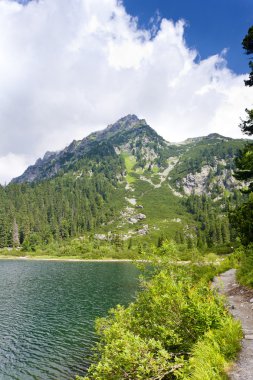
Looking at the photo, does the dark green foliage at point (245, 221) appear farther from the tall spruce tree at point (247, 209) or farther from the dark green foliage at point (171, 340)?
the dark green foliage at point (171, 340)

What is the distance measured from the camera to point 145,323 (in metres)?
18.6

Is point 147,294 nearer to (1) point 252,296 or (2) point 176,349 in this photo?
(2) point 176,349

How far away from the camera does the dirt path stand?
11.4 m

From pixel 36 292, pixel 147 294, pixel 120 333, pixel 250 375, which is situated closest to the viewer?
pixel 250 375

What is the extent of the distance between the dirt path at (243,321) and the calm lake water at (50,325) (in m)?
14.5

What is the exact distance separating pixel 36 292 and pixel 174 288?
5480 cm

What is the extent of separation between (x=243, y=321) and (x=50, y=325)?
30.4 meters

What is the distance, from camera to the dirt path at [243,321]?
11391 millimetres

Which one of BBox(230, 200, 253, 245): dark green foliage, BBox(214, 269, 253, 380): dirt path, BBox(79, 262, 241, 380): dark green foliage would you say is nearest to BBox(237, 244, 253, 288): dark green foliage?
BBox(214, 269, 253, 380): dirt path

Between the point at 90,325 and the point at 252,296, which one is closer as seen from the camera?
the point at 252,296

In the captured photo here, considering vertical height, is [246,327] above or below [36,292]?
above

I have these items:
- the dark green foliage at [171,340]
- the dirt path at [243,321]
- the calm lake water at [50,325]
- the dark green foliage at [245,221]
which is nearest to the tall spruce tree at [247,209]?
the dark green foliage at [245,221]

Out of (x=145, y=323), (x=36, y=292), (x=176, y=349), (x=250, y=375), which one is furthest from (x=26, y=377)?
(x=36, y=292)

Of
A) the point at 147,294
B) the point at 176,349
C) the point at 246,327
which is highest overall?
the point at 147,294
